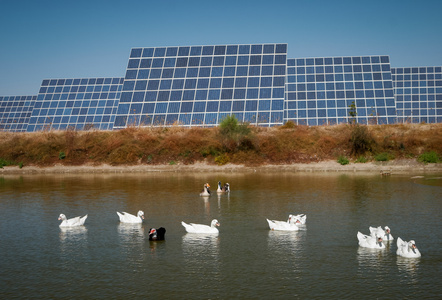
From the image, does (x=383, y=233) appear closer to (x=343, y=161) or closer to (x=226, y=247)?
(x=226, y=247)

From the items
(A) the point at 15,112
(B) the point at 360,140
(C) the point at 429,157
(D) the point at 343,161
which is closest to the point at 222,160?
(D) the point at 343,161

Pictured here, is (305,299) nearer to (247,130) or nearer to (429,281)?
(429,281)

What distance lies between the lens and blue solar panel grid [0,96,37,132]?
6746 centimetres

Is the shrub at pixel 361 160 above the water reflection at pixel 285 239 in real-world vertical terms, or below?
above

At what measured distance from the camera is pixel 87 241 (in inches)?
653

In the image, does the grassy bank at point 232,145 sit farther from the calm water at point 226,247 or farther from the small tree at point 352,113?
the calm water at point 226,247

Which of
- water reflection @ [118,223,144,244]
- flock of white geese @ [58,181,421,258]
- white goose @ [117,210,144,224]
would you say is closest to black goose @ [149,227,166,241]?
water reflection @ [118,223,144,244]

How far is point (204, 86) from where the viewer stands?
1950 inches

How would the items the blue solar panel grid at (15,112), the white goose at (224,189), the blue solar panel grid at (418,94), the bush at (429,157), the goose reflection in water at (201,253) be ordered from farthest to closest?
the blue solar panel grid at (15,112) < the blue solar panel grid at (418,94) < the bush at (429,157) < the white goose at (224,189) < the goose reflection in water at (201,253)

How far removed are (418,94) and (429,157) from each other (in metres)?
21.3

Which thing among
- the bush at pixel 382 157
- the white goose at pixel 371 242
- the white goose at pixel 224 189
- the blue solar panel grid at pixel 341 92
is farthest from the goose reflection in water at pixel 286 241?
the blue solar panel grid at pixel 341 92

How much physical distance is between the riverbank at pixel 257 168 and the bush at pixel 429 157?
0.41 meters

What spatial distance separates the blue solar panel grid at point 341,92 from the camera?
48.5m

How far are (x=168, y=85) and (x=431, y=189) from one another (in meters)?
30.3
